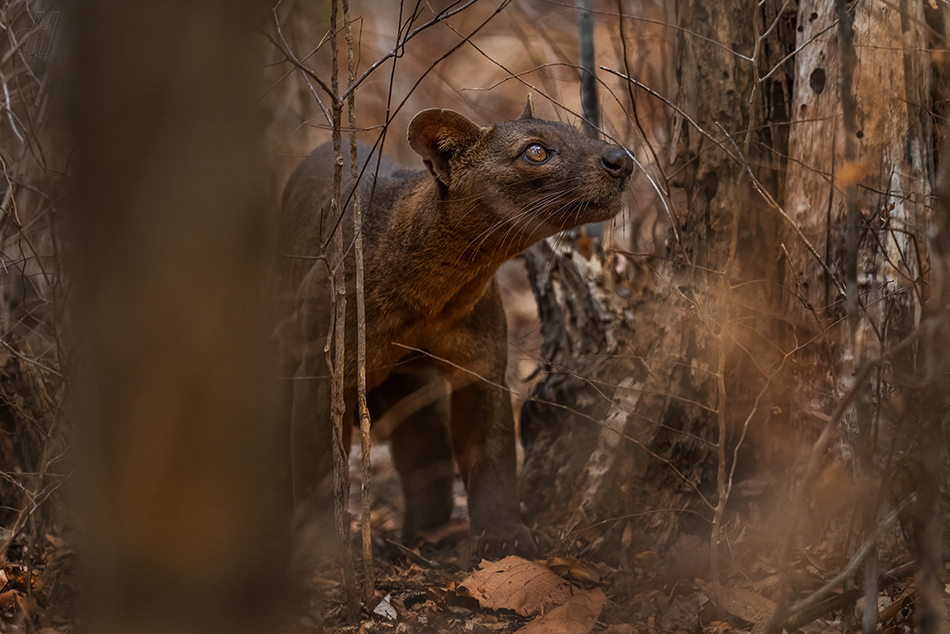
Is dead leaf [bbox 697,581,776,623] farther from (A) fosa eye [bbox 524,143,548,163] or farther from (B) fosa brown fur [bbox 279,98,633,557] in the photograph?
(A) fosa eye [bbox 524,143,548,163]

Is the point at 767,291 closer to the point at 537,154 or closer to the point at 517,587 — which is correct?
the point at 537,154

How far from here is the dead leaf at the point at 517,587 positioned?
155 inches

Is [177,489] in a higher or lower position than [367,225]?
lower

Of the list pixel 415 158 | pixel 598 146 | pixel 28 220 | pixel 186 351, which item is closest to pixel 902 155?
pixel 598 146

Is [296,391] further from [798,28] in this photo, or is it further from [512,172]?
[798,28]

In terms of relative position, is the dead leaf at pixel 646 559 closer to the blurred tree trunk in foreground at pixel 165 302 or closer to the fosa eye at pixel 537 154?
the fosa eye at pixel 537 154

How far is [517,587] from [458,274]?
1.64 m

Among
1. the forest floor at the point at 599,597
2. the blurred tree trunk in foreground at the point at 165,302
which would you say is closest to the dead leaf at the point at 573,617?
the forest floor at the point at 599,597

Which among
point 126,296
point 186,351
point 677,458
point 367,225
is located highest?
point 367,225

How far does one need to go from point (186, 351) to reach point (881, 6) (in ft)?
12.7

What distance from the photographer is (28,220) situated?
4.86 m

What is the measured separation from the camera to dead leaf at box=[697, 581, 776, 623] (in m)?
3.52

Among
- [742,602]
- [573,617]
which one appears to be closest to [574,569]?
[573,617]

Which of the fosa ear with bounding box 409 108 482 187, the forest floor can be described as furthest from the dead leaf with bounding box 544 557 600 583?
the fosa ear with bounding box 409 108 482 187
